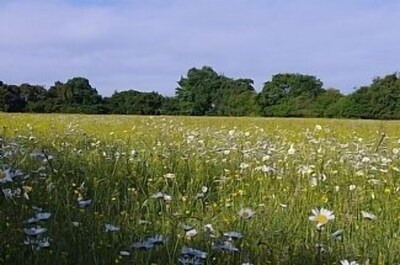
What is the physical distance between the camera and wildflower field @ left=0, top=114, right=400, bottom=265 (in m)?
2.36

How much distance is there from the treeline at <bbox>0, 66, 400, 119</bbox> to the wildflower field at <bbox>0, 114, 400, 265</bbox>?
37.8 meters

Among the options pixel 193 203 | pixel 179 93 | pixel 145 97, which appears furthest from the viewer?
pixel 179 93

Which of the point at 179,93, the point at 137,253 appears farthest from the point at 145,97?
the point at 137,253

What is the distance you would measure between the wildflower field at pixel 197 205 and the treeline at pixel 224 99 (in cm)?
3779

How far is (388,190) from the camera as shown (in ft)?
12.9

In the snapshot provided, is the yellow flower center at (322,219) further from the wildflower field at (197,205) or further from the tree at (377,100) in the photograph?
the tree at (377,100)

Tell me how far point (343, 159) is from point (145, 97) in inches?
1976

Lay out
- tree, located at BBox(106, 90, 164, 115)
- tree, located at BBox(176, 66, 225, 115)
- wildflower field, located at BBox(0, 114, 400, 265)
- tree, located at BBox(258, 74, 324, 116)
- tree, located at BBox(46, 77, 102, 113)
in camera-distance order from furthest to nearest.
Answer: tree, located at BBox(176, 66, 225, 115)
tree, located at BBox(258, 74, 324, 116)
tree, located at BBox(106, 90, 164, 115)
tree, located at BBox(46, 77, 102, 113)
wildflower field, located at BBox(0, 114, 400, 265)

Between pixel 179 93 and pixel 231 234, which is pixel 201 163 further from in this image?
pixel 179 93

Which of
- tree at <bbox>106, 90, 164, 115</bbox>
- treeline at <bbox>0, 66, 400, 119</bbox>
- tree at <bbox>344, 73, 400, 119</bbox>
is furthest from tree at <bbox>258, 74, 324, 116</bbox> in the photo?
tree at <bbox>106, 90, 164, 115</bbox>

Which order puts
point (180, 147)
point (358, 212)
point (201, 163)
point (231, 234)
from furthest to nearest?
1. point (180, 147)
2. point (201, 163)
3. point (358, 212)
4. point (231, 234)

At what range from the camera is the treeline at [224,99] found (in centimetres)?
4691

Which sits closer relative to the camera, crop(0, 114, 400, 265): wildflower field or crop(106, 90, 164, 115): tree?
crop(0, 114, 400, 265): wildflower field

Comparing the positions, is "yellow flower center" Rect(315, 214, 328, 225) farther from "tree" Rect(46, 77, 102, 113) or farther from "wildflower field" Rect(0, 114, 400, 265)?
"tree" Rect(46, 77, 102, 113)
